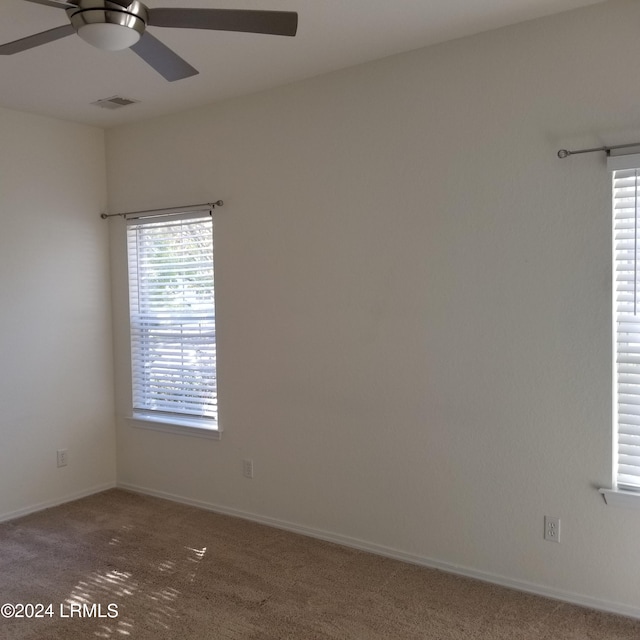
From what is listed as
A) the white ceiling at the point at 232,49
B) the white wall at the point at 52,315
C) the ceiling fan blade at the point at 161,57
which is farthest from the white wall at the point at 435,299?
the ceiling fan blade at the point at 161,57

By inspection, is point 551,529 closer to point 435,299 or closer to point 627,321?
point 627,321

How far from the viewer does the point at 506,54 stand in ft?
9.37

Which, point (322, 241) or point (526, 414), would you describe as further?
point (322, 241)

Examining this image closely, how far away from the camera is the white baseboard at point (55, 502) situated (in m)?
4.01

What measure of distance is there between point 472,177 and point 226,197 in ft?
5.46

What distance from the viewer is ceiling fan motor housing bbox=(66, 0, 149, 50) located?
6.49 feet

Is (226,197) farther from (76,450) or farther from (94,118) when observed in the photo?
(76,450)

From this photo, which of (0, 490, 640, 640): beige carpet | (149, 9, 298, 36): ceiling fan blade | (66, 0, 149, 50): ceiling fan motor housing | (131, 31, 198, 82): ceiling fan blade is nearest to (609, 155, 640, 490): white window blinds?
(0, 490, 640, 640): beige carpet

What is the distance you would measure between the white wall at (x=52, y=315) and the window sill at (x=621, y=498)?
3.52 meters

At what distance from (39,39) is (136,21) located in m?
0.39

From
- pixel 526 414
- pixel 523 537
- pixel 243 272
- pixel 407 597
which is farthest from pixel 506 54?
pixel 407 597

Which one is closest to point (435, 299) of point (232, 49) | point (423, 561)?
point (423, 561)

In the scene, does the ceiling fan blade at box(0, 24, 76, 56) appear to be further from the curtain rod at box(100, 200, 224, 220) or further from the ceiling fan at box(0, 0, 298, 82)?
the curtain rod at box(100, 200, 224, 220)

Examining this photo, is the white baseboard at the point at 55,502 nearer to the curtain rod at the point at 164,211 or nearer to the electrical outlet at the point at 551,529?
the curtain rod at the point at 164,211
